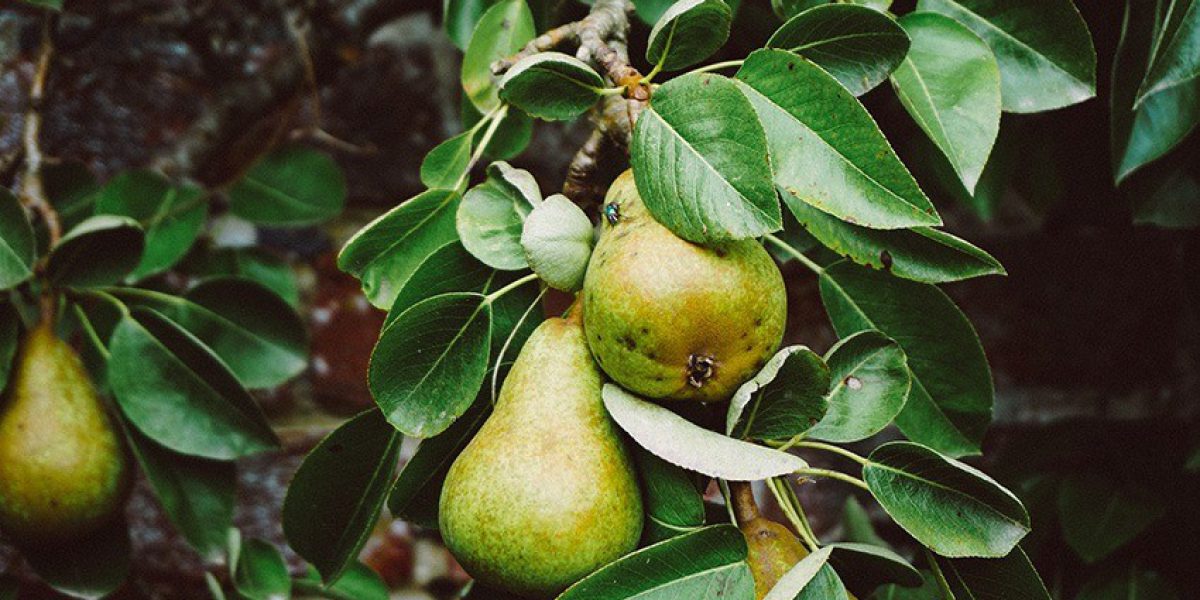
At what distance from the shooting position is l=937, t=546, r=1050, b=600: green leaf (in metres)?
0.41

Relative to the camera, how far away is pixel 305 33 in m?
0.88

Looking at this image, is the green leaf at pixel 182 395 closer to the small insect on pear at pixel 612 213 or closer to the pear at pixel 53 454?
the pear at pixel 53 454

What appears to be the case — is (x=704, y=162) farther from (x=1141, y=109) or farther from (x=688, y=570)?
(x=1141, y=109)

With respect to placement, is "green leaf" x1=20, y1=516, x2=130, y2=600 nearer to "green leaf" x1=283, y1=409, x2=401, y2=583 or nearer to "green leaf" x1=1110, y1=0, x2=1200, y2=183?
"green leaf" x1=283, y1=409, x2=401, y2=583

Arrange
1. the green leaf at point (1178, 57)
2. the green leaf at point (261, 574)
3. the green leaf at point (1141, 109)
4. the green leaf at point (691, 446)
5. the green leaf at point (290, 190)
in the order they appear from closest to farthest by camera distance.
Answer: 1. the green leaf at point (691, 446)
2. the green leaf at point (1178, 57)
3. the green leaf at point (1141, 109)
4. the green leaf at point (261, 574)
5. the green leaf at point (290, 190)

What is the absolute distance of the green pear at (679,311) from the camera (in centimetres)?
37

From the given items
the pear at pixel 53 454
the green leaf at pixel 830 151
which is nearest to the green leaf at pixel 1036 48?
the green leaf at pixel 830 151

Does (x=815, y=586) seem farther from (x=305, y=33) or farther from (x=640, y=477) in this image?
(x=305, y=33)

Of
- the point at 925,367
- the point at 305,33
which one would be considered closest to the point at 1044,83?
the point at 925,367

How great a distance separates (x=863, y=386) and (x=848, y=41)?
165 mm

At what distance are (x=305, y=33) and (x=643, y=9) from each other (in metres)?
0.43

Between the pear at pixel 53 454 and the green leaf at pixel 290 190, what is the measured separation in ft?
0.67

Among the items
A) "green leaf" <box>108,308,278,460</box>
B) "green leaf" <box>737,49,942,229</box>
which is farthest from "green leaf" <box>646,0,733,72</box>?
"green leaf" <box>108,308,278,460</box>

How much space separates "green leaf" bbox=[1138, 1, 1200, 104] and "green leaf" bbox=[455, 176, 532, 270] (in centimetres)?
33
